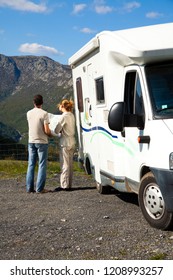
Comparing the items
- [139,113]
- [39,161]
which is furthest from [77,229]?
[39,161]

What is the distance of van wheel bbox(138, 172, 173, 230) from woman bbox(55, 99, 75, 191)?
3758 mm

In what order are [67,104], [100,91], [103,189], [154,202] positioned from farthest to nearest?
[67,104]
[103,189]
[100,91]
[154,202]

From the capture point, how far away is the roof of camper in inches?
265

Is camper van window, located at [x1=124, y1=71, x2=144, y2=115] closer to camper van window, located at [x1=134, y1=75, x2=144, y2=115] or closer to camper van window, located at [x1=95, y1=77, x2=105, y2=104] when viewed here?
camper van window, located at [x1=134, y1=75, x2=144, y2=115]

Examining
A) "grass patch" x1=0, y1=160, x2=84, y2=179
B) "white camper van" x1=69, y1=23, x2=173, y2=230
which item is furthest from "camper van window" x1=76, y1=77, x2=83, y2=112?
"grass patch" x1=0, y1=160, x2=84, y2=179

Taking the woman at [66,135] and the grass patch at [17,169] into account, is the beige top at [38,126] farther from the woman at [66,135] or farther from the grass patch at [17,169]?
the grass patch at [17,169]

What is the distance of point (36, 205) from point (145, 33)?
3920 mm

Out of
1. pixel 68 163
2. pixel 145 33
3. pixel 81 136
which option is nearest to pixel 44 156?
pixel 68 163

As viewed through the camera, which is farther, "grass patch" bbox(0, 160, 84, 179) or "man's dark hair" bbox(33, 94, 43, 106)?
"grass patch" bbox(0, 160, 84, 179)

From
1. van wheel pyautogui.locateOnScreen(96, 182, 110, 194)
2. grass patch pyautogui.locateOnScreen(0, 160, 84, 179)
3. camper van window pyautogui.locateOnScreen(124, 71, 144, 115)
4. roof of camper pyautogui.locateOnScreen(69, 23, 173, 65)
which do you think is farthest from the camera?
grass patch pyautogui.locateOnScreen(0, 160, 84, 179)

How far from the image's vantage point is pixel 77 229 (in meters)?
7.18

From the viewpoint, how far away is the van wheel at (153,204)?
21.6 ft

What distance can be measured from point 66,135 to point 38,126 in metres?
0.68

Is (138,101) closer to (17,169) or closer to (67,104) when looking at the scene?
(67,104)
